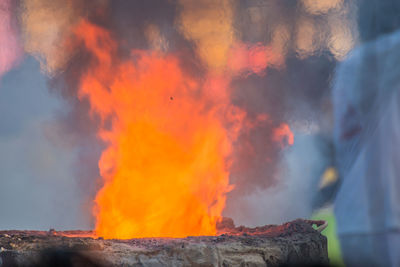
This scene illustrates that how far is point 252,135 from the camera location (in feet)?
33.2

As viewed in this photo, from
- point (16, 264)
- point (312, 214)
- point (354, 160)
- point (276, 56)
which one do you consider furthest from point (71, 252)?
point (276, 56)

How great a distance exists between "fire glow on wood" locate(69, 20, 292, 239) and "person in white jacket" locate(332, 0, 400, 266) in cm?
446

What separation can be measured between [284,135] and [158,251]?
17.7 feet

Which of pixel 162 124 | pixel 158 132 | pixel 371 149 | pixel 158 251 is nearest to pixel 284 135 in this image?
pixel 162 124

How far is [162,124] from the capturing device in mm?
9117

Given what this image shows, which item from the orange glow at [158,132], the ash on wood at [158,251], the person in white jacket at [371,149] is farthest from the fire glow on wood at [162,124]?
the person in white jacket at [371,149]

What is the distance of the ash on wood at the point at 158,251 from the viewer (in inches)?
196

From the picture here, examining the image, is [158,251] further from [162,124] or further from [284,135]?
[284,135]

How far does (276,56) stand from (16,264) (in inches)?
253

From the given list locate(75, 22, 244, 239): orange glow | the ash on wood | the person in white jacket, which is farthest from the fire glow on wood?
the person in white jacket

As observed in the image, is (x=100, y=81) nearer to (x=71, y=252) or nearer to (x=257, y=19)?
(x=257, y=19)

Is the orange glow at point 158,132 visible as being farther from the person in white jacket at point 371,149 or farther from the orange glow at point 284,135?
the person in white jacket at point 371,149

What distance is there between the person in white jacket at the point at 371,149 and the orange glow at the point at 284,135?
5.71 meters

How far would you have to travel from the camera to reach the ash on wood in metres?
4.98
